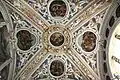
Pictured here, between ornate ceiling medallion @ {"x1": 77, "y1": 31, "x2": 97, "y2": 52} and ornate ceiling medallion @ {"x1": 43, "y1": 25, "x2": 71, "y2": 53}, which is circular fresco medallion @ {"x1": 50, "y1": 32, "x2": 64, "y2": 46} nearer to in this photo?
ornate ceiling medallion @ {"x1": 43, "y1": 25, "x2": 71, "y2": 53}

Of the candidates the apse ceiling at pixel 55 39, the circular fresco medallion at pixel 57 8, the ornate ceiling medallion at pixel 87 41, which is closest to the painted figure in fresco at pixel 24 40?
the apse ceiling at pixel 55 39

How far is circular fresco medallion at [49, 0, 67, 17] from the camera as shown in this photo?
1703 centimetres

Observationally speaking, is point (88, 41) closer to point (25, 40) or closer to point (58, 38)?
point (58, 38)

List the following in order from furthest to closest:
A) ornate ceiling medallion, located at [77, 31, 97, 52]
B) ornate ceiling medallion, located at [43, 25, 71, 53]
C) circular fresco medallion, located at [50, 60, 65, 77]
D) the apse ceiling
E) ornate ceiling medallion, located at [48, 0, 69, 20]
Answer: circular fresco medallion, located at [50, 60, 65, 77] < ornate ceiling medallion, located at [43, 25, 71, 53] < ornate ceiling medallion, located at [77, 31, 97, 52] < ornate ceiling medallion, located at [48, 0, 69, 20] < the apse ceiling

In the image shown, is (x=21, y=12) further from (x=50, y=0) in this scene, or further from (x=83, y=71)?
(x=83, y=71)

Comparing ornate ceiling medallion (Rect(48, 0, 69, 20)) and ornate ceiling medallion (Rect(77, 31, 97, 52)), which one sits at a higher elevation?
ornate ceiling medallion (Rect(48, 0, 69, 20))


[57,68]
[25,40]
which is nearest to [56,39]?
[57,68]

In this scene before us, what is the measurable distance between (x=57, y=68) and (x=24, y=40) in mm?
2657

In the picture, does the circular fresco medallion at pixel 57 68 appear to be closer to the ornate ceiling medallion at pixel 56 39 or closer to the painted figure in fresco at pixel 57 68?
the painted figure in fresco at pixel 57 68

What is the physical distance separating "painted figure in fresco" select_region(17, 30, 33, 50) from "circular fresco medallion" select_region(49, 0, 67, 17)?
197 centimetres

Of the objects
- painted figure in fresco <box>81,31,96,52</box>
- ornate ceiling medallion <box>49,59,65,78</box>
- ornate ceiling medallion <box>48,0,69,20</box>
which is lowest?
ornate ceiling medallion <box>49,59,65,78</box>

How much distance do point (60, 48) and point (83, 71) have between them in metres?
1.98

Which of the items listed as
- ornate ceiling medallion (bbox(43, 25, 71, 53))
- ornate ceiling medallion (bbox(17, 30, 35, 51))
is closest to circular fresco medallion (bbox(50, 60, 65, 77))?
ornate ceiling medallion (bbox(43, 25, 71, 53))

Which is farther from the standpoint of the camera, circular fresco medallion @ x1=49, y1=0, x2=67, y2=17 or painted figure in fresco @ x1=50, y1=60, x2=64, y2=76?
painted figure in fresco @ x1=50, y1=60, x2=64, y2=76
